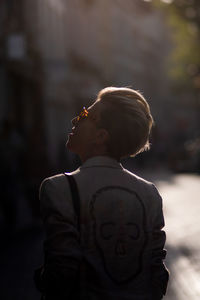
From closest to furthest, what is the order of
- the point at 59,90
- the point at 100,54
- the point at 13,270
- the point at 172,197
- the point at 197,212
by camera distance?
the point at 13,270 < the point at 197,212 < the point at 172,197 < the point at 59,90 < the point at 100,54

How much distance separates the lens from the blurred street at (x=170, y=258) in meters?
5.83

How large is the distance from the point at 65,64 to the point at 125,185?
96.3 ft

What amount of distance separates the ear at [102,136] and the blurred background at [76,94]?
3.09 m

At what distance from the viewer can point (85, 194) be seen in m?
2.51

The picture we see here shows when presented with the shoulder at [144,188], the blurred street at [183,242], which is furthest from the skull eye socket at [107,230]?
the blurred street at [183,242]

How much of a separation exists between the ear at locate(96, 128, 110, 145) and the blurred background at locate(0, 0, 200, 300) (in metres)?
3.09

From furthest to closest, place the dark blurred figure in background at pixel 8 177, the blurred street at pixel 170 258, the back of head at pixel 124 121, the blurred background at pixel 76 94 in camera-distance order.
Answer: the dark blurred figure in background at pixel 8 177 < the blurred background at pixel 76 94 < the blurred street at pixel 170 258 < the back of head at pixel 124 121

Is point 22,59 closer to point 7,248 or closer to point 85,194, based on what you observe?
point 7,248

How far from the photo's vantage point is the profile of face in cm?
260

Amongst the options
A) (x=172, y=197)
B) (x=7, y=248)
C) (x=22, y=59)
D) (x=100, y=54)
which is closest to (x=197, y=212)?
(x=172, y=197)

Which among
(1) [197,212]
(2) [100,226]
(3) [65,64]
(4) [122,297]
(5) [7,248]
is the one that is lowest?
(3) [65,64]

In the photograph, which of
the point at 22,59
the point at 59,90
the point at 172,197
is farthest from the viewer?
the point at 59,90

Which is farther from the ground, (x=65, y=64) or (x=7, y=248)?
(x=7, y=248)

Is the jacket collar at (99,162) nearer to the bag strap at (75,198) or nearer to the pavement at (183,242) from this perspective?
the bag strap at (75,198)
